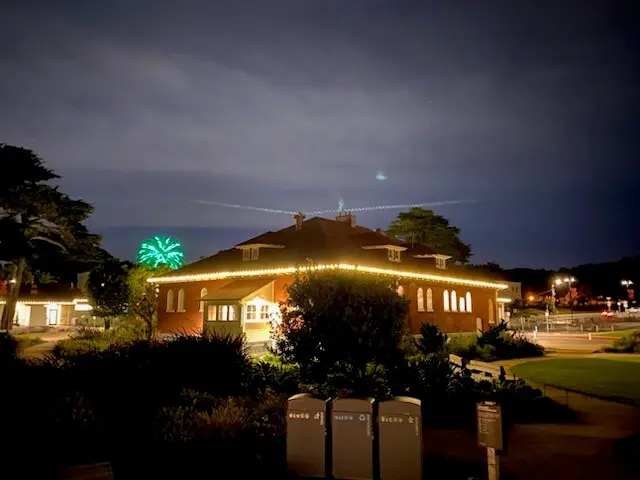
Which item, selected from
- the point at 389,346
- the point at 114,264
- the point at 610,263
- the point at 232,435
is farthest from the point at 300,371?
the point at 610,263

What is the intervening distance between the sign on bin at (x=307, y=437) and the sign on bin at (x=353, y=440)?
0.54ft

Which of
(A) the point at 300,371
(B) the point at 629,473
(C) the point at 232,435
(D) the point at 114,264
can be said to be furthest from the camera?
(D) the point at 114,264

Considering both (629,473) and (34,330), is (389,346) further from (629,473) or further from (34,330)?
(34,330)

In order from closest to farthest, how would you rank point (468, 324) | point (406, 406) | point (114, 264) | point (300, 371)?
point (406, 406) < point (300, 371) < point (468, 324) < point (114, 264)

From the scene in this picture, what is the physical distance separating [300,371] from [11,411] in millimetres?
6869

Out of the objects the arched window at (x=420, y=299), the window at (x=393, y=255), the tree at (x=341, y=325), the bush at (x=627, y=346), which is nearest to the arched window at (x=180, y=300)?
the window at (x=393, y=255)

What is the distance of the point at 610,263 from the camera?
128250mm

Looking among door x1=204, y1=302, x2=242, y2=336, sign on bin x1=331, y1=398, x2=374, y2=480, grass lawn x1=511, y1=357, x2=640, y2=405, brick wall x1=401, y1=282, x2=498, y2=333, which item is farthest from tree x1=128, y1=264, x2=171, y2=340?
sign on bin x1=331, y1=398, x2=374, y2=480

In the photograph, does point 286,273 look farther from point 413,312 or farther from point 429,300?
point 429,300

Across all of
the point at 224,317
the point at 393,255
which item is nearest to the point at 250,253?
the point at 224,317

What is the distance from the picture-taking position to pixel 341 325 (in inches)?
542

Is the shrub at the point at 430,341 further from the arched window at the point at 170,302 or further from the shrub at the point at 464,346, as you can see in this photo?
the arched window at the point at 170,302

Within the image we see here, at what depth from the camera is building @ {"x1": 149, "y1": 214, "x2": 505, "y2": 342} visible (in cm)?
3272

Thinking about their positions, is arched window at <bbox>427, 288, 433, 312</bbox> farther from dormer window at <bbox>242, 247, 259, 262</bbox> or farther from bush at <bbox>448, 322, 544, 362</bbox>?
dormer window at <bbox>242, 247, 259, 262</bbox>
